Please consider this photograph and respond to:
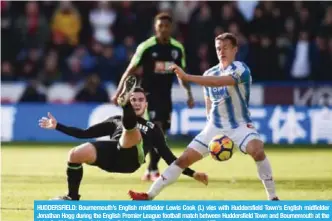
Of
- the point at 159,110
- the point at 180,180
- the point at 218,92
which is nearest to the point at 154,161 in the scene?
the point at 180,180

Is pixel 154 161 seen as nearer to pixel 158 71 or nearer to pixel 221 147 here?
pixel 158 71

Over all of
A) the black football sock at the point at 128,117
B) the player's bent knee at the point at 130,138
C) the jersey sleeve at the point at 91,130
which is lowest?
the player's bent knee at the point at 130,138

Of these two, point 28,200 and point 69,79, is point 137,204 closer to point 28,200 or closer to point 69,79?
point 28,200

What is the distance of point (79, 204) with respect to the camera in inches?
389

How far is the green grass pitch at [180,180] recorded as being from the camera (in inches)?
463

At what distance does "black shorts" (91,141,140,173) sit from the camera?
10719mm

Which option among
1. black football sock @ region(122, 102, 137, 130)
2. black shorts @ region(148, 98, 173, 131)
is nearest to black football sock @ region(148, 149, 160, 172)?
black shorts @ region(148, 98, 173, 131)

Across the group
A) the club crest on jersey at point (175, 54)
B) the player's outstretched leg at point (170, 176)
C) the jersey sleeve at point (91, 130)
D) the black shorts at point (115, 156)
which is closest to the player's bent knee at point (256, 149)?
the player's outstretched leg at point (170, 176)

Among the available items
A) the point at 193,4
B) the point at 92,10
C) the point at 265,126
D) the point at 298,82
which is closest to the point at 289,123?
the point at 265,126

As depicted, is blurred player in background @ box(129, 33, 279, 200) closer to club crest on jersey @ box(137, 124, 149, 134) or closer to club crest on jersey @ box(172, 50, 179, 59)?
club crest on jersey @ box(137, 124, 149, 134)

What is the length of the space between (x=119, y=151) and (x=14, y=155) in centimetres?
717

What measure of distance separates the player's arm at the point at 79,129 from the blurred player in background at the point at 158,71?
2716 mm

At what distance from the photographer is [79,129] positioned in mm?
11023

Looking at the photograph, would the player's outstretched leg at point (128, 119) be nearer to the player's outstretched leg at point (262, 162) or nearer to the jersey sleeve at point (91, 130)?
the jersey sleeve at point (91, 130)
